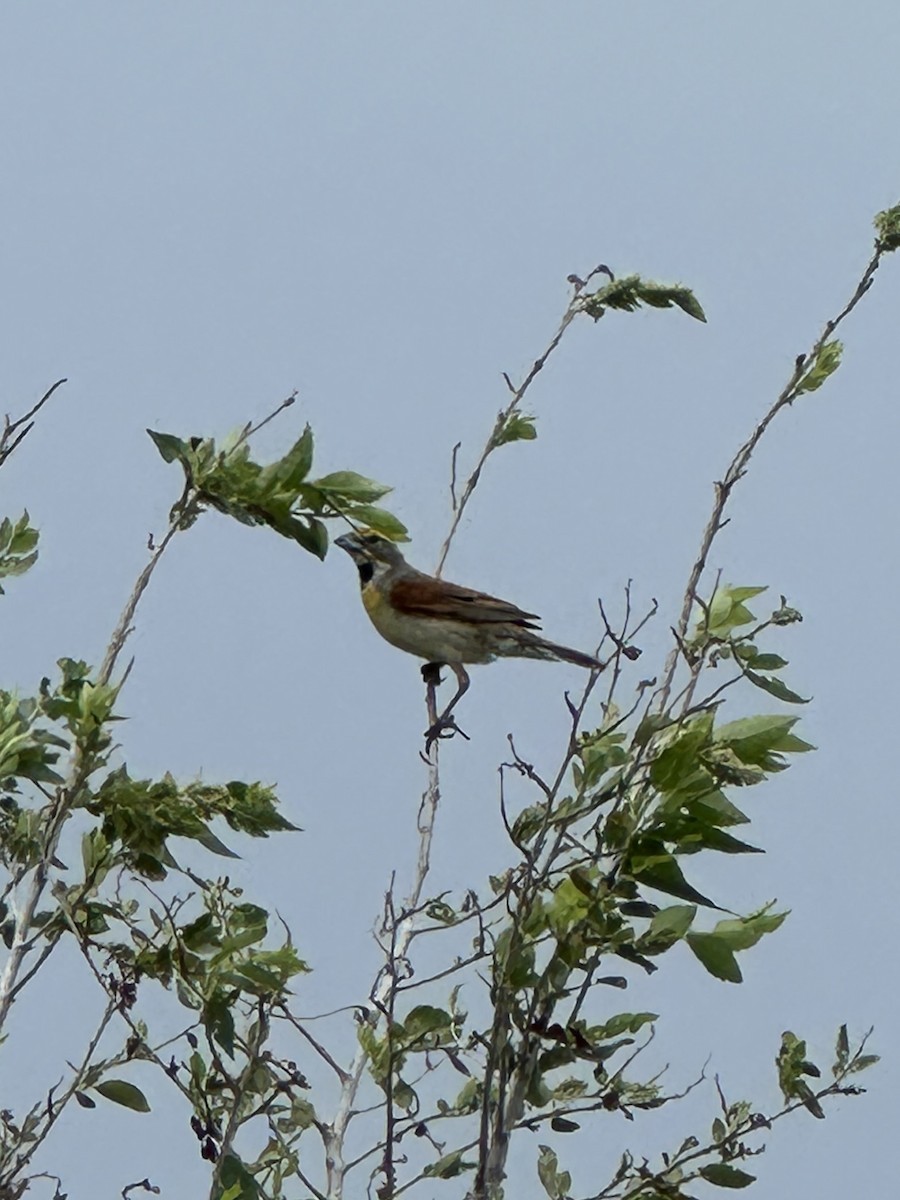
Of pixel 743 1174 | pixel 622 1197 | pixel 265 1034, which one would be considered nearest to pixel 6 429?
pixel 265 1034

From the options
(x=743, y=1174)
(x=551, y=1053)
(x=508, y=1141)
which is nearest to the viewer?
(x=508, y=1141)

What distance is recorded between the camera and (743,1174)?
121 inches

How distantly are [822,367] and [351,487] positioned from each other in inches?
64.0

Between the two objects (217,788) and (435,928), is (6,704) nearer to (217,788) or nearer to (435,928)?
(217,788)

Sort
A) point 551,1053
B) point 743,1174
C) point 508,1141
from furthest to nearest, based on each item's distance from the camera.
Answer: point 743,1174 → point 551,1053 → point 508,1141

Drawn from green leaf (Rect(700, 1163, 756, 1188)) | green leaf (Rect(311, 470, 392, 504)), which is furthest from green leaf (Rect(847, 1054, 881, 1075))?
green leaf (Rect(311, 470, 392, 504))

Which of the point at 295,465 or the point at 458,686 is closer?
the point at 295,465

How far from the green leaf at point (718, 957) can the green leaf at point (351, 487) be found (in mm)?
830

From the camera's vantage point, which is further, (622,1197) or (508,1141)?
(622,1197)

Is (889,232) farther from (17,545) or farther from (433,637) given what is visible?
(433,637)

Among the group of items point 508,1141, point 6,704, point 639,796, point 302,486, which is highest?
point 302,486

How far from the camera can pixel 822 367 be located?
3.96 m

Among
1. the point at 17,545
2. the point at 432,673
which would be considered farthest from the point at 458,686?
the point at 17,545

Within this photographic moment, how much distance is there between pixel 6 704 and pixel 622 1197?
1.26 metres
